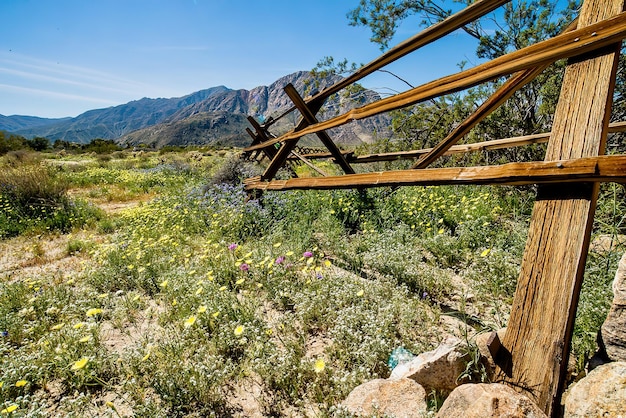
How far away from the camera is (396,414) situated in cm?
166

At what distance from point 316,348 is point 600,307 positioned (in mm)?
2350

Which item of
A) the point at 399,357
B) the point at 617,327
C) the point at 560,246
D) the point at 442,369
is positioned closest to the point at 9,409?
the point at 399,357

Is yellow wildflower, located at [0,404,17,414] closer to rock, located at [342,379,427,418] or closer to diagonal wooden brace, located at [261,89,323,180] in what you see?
rock, located at [342,379,427,418]

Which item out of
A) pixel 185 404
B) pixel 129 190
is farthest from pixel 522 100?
pixel 129 190

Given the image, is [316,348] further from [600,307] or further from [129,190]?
[129,190]

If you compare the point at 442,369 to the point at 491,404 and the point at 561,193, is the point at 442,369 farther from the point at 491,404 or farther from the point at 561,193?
the point at 561,193

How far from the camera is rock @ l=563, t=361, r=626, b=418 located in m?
1.28

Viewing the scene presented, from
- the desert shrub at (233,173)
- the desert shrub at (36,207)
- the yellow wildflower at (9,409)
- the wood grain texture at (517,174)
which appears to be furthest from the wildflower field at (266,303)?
the desert shrub at (233,173)

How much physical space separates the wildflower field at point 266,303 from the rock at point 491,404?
0.33m

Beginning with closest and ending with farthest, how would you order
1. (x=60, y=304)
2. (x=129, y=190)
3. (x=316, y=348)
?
1. (x=316, y=348)
2. (x=60, y=304)
3. (x=129, y=190)

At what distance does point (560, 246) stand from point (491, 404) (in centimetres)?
87

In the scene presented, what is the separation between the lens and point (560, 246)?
5.09 feet

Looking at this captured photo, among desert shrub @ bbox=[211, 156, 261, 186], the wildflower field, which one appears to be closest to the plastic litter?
the wildflower field

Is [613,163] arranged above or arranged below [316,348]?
above
